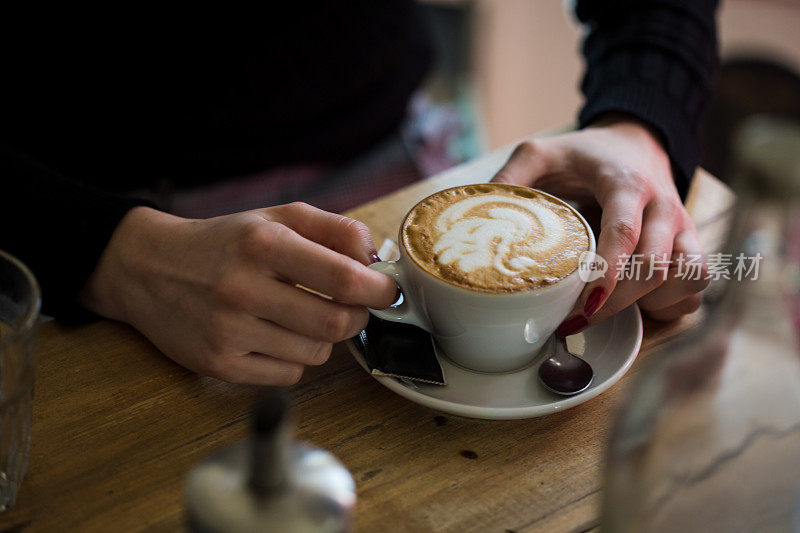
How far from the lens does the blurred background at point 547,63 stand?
2.19 m

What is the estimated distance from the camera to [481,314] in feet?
2.02

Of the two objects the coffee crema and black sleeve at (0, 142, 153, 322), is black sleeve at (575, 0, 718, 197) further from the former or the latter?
black sleeve at (0, 142, 153, 322)

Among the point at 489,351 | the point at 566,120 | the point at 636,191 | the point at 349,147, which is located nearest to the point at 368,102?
the point at 349,147

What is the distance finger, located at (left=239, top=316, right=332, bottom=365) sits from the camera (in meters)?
0.65

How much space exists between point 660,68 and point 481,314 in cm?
56

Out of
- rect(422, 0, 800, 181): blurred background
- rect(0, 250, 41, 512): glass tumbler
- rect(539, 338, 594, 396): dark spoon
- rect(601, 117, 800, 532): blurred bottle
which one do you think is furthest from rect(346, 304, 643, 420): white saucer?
rect(422, 0, 800, 181): blurred background

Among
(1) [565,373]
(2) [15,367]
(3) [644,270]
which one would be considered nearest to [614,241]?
(3) [644,270]

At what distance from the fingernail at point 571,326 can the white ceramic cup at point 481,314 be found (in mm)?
30

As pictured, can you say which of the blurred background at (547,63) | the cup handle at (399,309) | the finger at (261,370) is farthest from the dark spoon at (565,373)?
the blurred background at (547,63)

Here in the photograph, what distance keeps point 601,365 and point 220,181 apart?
750 mm

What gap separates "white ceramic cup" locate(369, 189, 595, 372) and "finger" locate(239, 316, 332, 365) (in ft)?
0.22

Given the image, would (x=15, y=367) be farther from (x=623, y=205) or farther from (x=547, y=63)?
(x=547, y=63)

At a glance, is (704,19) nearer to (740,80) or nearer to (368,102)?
(368,102)

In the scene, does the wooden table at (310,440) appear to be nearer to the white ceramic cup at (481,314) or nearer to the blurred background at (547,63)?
the white ceramic cup at (481,314)
